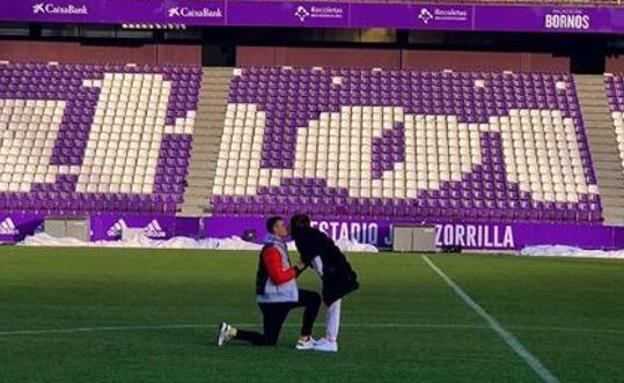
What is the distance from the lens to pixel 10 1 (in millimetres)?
57688

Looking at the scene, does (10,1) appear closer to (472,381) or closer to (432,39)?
(432,39)

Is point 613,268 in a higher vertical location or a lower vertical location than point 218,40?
lower

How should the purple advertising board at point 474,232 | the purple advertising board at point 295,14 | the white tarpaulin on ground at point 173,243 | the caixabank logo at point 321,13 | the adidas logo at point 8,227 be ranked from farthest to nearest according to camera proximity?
the caixabank logo at point 321,13
the purple advertising board at point 295,14
the adidas logo at point 8,227
the purple advertising board at point 474,232
the white tarpaulin on ground at point 173,243

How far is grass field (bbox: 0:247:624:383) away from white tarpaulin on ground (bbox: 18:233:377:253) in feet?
32.7

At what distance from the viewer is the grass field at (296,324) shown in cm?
1504

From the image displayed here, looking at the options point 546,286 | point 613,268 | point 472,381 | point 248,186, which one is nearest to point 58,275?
point 546,286

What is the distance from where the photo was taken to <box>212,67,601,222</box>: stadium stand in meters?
51.6

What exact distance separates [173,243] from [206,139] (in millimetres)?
8177

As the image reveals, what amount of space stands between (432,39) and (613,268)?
2414 cm

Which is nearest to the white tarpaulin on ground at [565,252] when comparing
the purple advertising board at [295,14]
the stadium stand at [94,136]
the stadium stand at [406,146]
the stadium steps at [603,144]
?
the stadium steps at [603,144]

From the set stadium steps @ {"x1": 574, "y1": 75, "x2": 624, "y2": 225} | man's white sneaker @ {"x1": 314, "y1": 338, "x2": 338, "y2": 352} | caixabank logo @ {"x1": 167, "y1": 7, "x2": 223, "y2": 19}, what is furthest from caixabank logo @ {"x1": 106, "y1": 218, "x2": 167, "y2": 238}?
man's white sneaker @ {"x1": 314, "y1": 338, "x2": 338, "y2": 352}

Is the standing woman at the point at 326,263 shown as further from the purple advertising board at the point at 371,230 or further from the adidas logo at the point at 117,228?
the adidas logo at the point at 117,228

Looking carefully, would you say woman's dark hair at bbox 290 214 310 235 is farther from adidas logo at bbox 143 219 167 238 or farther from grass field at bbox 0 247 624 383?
adidas logo at bbox 143 219 167 238

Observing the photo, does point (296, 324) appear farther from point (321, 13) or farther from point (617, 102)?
point (617, 102)
